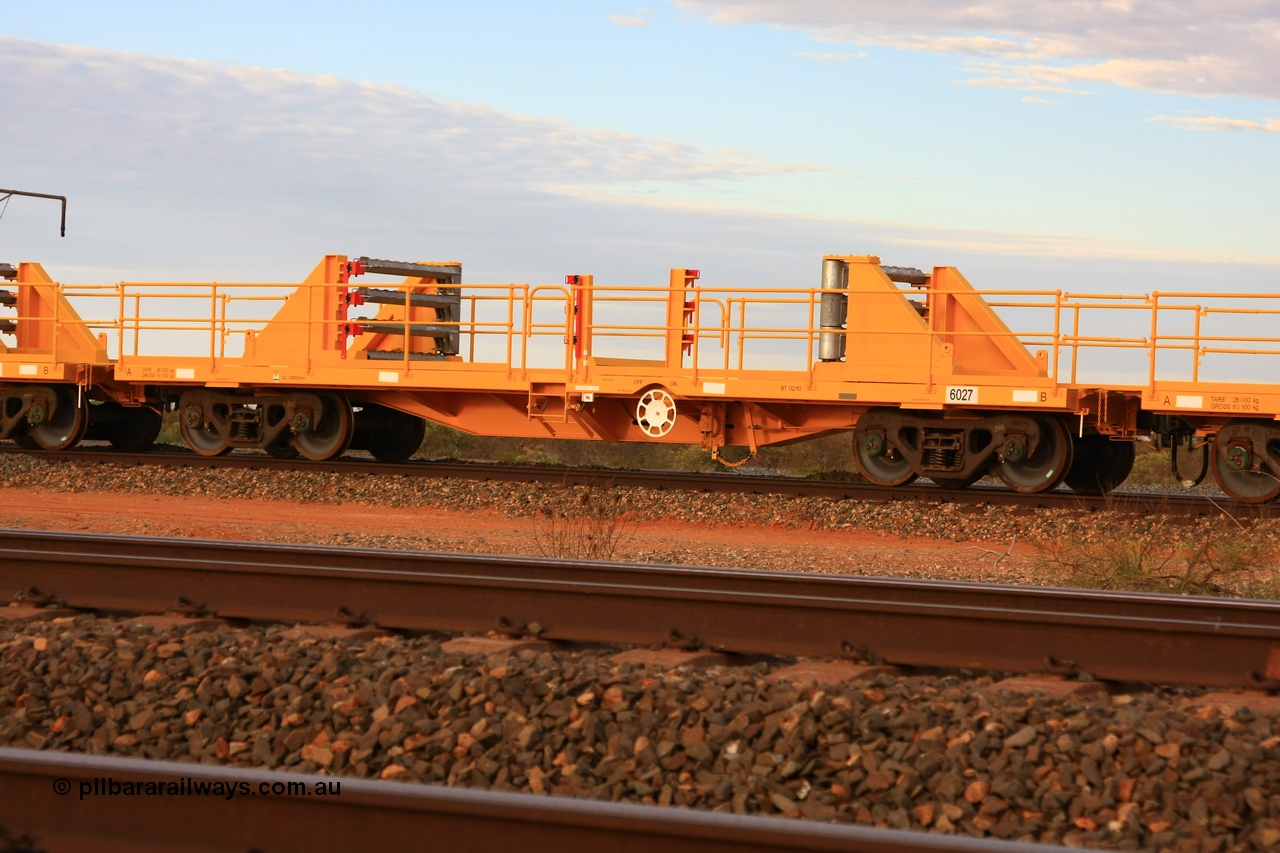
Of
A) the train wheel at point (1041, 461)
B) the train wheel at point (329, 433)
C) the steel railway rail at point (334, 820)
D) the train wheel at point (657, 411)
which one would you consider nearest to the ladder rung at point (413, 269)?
the train wheel at point (329, 433)

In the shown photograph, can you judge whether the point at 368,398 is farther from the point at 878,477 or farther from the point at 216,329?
the point at 878,477

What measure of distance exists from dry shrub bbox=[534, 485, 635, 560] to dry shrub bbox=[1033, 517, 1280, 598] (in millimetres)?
3503

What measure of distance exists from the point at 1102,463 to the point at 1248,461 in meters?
2.10

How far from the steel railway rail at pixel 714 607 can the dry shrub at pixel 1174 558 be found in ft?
6.53

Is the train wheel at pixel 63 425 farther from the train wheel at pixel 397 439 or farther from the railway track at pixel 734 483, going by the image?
the train wheel at pixel 397 439

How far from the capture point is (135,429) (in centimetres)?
Answer: 2064

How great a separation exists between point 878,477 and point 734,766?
11.2 metres

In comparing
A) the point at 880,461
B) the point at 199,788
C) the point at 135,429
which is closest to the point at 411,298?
the point at 135,429

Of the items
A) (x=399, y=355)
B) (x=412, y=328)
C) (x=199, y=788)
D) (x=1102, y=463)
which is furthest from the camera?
(x=399, y=355)

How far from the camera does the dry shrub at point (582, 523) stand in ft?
35.9

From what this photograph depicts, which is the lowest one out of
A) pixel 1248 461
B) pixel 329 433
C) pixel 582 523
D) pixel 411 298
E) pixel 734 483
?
pixel 582 523

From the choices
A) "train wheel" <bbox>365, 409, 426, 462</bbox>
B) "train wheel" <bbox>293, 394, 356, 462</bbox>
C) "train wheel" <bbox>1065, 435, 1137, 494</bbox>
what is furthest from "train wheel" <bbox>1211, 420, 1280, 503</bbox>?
"train wheel" <bbox>365, 409, 426, 462</bbox>

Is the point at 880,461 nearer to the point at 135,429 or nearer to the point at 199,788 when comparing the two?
the point at 135,429

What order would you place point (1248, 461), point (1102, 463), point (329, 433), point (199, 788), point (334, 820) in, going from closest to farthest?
1. point (334, 820)
2. point (199, 788)
3. point (1248, 461)
4. point (1102, 463)
5. point (329, 433)
